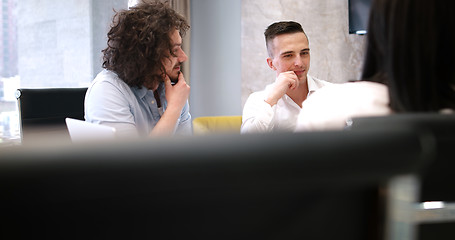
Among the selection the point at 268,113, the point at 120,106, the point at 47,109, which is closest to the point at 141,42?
the point at 120,106

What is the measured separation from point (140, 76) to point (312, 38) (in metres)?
2.75

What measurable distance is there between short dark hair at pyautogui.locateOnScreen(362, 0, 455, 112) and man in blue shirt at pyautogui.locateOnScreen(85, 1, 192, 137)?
140 cm

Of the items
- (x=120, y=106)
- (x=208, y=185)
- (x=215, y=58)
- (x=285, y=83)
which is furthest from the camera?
(x=215, y=58)

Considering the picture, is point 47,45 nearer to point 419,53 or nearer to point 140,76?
point 140,76

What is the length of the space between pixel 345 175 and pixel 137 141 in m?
0.14

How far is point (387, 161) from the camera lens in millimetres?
291

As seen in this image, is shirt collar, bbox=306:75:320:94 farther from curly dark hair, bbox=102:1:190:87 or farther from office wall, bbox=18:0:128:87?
office wall, bbox=18:0:128:87

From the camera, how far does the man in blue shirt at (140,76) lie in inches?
75.9

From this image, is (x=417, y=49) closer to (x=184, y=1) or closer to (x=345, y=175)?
(x=345, y=175)

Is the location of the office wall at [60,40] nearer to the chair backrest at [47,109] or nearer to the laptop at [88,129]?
the chair backrest at [47,109]

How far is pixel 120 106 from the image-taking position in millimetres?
1926

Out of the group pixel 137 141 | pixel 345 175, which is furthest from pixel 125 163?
pixel 345 175

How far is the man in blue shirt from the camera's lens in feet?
6.33

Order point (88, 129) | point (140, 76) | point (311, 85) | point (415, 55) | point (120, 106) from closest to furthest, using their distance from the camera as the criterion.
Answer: point (415, 55)
point (88, 129)
point (120, 106)
point (140, 76)
point (311, 85)
